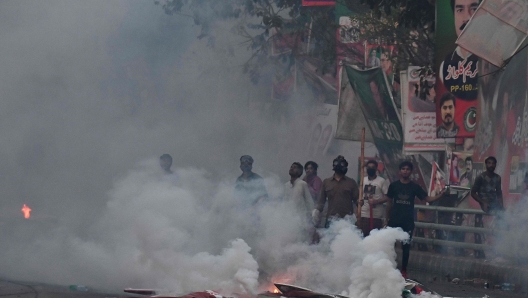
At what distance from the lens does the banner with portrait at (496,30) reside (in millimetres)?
12016

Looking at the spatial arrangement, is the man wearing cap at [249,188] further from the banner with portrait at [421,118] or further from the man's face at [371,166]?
the banner with portrait at [421,118]

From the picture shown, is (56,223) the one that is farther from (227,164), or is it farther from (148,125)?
(227,164)

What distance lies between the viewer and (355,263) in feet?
27.2

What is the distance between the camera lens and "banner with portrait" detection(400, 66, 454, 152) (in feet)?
49.0

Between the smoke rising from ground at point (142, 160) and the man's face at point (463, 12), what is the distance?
3861 mm

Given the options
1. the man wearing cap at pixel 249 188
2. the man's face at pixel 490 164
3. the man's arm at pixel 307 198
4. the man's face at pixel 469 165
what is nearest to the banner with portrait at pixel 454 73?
the man's face at pixel 469 165

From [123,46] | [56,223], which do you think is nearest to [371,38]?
[123,46]

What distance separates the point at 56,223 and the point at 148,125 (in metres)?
4.25

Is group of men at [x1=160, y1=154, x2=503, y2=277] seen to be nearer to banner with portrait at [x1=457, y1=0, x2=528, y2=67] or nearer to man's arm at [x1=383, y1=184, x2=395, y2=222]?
man's arm at [x1=383, y1=184, x2=395, y2=222]

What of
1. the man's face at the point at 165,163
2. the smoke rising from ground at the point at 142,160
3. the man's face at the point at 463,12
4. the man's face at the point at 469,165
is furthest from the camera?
the man's face at the point at 469,165

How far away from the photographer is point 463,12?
1359 cm

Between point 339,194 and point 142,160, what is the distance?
5.20m

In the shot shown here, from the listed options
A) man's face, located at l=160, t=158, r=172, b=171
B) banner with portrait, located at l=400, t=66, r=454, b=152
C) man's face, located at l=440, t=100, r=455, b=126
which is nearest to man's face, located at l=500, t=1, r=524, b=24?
man's face, located at l=440, t=100, r=455, b=126

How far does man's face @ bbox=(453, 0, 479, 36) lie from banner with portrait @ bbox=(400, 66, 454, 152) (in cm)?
175
